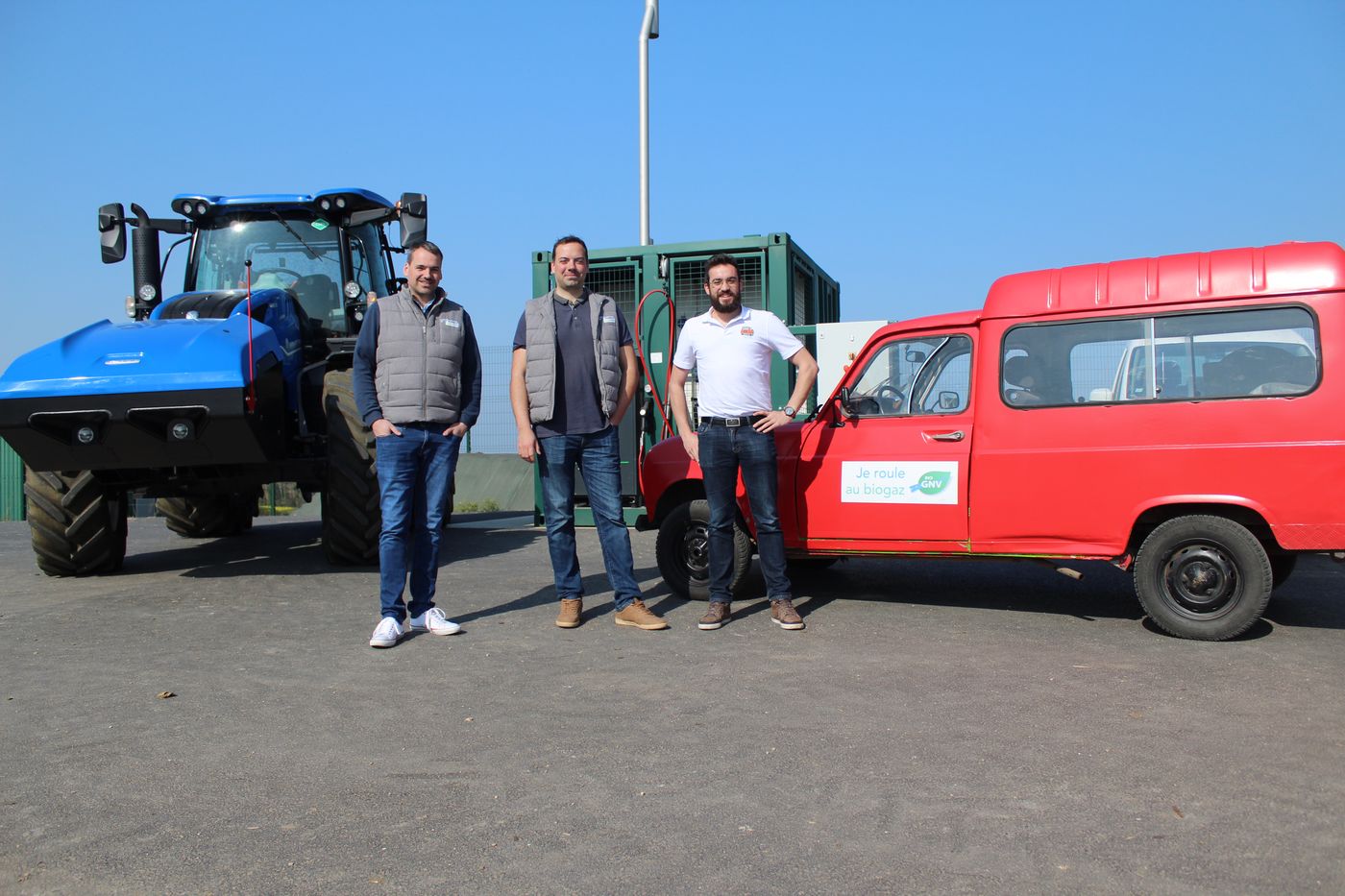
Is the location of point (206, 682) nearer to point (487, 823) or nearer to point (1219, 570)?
point (487, 823)

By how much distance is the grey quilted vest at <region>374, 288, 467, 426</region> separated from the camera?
18.6 feet

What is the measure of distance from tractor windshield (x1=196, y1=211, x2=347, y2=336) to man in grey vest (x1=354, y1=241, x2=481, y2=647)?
3.53 meters

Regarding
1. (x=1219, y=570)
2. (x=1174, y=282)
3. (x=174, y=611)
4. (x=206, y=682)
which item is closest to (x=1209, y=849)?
(x=1219, y=570)

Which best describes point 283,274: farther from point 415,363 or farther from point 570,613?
point 570,613

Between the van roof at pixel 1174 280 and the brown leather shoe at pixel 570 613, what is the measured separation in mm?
2818

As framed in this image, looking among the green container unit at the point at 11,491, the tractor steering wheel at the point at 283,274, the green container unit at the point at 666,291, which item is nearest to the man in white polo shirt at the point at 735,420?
the green container unit at the point at 666,291

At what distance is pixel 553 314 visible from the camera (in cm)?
576

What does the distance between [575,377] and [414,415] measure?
2.93 feet

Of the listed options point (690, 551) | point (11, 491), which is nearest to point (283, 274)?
point (690, 551)

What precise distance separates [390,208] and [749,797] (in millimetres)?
7575

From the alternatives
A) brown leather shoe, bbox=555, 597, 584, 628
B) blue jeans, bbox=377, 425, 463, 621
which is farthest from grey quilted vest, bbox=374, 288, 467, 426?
brown leather shoe, bbox=555, 597, 584, 628

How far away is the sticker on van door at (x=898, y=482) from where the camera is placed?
5777 millimetres

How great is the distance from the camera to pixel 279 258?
909 cm

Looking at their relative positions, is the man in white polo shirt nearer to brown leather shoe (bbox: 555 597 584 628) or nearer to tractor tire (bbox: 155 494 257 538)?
brown leather shoe (bbox: 555 597 584 628)
